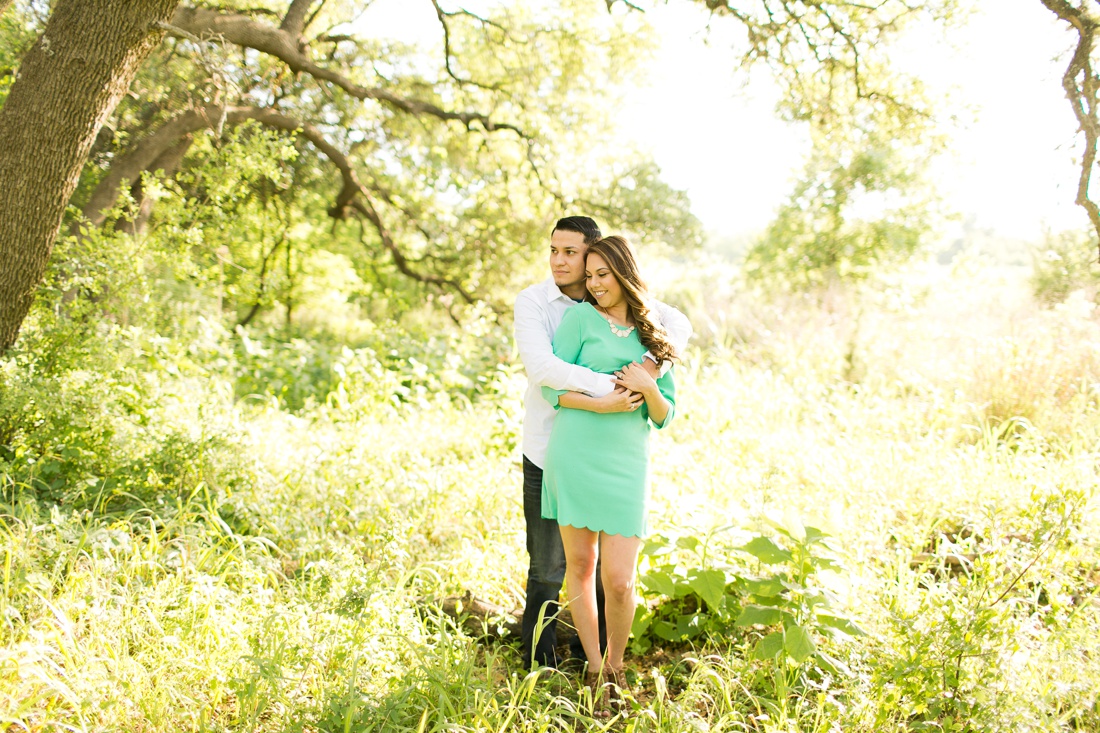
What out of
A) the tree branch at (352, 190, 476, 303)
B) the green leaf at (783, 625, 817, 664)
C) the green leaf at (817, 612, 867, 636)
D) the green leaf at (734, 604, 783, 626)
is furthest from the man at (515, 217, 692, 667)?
the tree branch at (352, 190, 476, 303)

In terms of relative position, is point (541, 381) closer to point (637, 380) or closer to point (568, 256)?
point (637, 380)

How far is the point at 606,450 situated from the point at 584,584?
557 mm

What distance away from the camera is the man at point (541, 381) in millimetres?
2918

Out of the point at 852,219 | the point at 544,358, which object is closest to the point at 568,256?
the point at 544,358

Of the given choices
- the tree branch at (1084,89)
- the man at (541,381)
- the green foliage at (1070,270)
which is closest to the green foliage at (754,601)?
the man at (541,381)

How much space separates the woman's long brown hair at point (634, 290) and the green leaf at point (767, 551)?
0.88 m

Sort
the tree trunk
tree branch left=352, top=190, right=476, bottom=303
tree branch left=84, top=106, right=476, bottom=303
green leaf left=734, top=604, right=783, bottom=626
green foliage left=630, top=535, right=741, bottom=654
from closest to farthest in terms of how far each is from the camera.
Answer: green leaf left=734, top=604, right=783, bottom=626 < green foliage left=630, top=535, right=741, bottom=654 < the tree trunk < tree branch left=84, top=106, right=476, bottom=303 < tree branch left=352, top=190, right=476, bottom=303

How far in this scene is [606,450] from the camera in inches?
109

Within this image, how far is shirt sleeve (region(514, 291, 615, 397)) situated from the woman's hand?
5cm

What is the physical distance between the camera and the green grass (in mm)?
2475

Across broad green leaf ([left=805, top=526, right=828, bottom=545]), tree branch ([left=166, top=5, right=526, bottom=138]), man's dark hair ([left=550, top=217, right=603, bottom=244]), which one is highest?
tree branch ([left=166, top=5, right=526, bottom=138])

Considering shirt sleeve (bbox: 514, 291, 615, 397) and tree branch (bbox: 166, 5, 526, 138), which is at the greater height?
tree branch (bbox: 166, 5, 526, 138)

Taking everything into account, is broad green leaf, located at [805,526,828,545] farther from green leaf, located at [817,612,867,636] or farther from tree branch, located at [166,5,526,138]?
tree branch, located at [166,5,526,138]

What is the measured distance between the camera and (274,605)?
9.84ft
